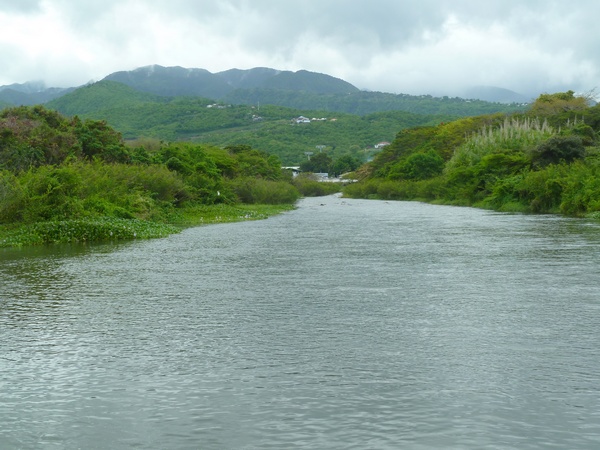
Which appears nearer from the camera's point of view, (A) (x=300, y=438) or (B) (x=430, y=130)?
(A) (x=300, y=438)

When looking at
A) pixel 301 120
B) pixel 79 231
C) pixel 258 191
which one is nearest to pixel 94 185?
pixel 79 231

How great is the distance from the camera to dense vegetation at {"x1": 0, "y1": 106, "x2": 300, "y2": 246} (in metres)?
28.3

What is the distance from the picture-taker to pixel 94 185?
33500 mm

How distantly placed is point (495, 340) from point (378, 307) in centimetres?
313

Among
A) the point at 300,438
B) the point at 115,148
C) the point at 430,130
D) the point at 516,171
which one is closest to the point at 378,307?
the point at 300,438

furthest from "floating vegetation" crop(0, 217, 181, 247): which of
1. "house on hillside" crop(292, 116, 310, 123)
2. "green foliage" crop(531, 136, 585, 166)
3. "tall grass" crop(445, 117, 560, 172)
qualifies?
"house on hillside" crop(292, 116, 310, 123)

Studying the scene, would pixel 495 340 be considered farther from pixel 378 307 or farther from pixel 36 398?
pixel 36 398

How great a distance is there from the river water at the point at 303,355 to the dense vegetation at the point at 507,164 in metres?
27.2

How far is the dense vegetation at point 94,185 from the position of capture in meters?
28.3

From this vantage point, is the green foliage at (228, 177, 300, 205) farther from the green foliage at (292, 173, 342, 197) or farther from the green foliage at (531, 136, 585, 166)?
the green foliage at (292, 173, 342, 197)

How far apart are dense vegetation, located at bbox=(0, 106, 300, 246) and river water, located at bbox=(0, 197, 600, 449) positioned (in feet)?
29.0

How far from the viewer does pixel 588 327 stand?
11.4 m

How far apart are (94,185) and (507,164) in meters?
39.4

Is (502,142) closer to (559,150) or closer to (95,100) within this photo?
(559,150)
